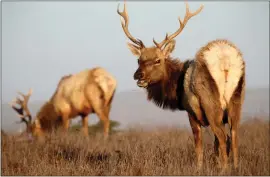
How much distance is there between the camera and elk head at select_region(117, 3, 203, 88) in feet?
20.7

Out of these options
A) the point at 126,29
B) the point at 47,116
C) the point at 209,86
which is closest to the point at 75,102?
the point at 47,116

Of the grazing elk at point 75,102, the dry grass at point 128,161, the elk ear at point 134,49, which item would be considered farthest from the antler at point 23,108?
the elk ear at point 134,49

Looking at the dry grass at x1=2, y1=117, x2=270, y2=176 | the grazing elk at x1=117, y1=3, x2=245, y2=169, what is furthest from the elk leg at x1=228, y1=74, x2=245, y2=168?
the dry grass at x1=2, y1=117, x2=270, y2=176

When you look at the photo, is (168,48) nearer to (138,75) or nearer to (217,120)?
(138,75)

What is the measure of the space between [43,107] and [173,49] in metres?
9.08

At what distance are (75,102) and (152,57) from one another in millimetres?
7442

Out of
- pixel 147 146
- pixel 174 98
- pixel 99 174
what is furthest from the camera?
pixel 147 146

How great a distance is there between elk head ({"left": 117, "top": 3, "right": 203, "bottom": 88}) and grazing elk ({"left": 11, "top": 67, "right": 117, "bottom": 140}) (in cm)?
618

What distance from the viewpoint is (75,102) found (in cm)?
1341

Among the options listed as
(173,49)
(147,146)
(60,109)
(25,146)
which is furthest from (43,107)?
(173,49)

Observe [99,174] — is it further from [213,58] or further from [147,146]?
[213,58]

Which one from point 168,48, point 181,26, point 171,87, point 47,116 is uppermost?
point 181,26

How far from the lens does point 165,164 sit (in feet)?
19.1

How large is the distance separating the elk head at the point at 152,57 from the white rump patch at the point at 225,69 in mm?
1031
